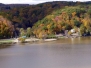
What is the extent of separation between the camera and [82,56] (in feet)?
62.0

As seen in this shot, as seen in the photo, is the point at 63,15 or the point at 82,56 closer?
the point at 82,56

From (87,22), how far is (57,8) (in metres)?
9.59

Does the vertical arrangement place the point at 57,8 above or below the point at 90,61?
above

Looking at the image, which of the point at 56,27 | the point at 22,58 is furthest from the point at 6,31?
the point at 22,58

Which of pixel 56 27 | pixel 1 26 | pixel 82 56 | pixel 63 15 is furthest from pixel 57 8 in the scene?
pixel 82 56

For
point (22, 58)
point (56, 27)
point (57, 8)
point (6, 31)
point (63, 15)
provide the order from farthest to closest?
1. point (57, 8)
2. point (63, 15)
3. point (56, 27)
4. point (6, 31)
5. point (22, 58)

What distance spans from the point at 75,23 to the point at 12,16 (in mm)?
8734

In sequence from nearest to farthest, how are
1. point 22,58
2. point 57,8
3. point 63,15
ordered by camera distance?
1. point 22,58
2. point 63,15
3. point 57,8

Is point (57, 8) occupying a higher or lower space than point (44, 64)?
higher

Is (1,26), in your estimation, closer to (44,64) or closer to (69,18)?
(69,18)

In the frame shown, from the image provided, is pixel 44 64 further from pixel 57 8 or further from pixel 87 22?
pixel 57 8

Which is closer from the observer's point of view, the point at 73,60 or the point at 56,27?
→ the point at 73,60

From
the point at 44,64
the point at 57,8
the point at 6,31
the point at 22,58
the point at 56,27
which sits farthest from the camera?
the point at 57,8

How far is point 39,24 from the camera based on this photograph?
4272 cm
